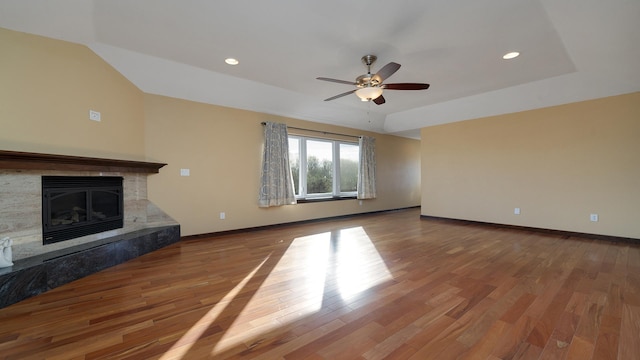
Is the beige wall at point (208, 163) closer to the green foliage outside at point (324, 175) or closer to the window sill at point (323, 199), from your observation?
the window sill at point (323, 199)

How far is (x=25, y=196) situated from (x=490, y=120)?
7271 mm

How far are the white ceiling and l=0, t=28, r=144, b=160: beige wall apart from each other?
0.53 ft

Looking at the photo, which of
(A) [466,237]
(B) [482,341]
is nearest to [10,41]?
(B) [482,341]

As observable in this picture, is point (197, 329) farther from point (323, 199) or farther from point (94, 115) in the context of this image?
point (323, 199)

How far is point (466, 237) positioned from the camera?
4.51 metres

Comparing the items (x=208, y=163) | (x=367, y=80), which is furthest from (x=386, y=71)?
(x=208, y=163)

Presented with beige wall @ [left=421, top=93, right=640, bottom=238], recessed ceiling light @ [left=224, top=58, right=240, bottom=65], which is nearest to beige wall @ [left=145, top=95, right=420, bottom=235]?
recessed ceiling light @ [left=224, top=58, right=240, bottom=65]

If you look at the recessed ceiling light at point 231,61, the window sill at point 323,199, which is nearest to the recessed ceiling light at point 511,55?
the recessed ceiling light at point 231,61

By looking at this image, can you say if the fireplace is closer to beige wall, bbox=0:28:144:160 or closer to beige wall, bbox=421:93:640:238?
beige wall, bbox=0:28:144:160

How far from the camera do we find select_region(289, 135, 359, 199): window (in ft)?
19.2

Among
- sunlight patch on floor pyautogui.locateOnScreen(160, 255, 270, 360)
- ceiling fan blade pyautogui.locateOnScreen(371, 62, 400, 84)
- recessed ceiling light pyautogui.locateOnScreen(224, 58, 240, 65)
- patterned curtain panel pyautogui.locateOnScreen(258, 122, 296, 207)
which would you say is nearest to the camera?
sunlight patch on floor pyautogui.locateOnScreen(160, 255, 270, 360)

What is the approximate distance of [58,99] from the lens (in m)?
2.79

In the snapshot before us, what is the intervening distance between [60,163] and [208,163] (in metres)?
2.05

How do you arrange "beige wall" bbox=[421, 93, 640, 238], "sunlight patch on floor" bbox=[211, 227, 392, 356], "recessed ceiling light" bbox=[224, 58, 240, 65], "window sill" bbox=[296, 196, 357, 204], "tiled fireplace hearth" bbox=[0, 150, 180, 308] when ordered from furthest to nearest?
"window sill" bbox=[296, 196, 357, 204] < "beige wall" bbox=[421, 93, 640, 238] < "recessed ceiling light" bbox=[224, 58, 240, 65] < "tiled fireplace hearth" bbox=[0, 150, 180, 308] < "sunlight patch on floor" bbox=[211, 227, 392, 356]
